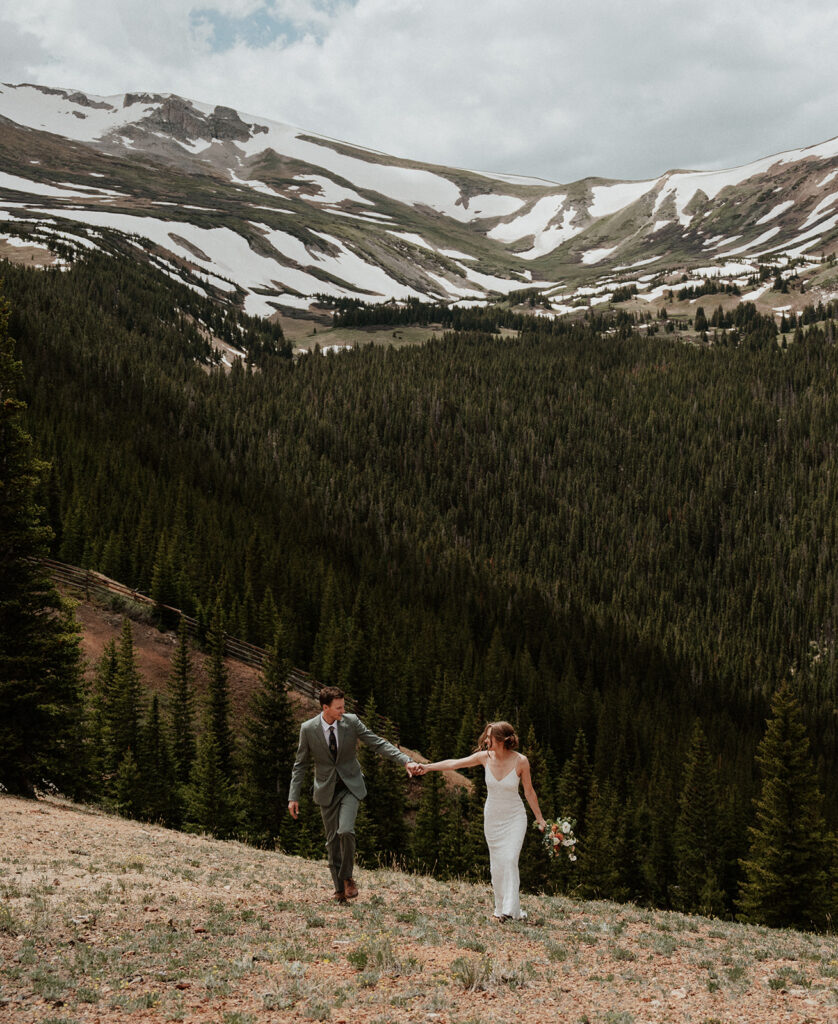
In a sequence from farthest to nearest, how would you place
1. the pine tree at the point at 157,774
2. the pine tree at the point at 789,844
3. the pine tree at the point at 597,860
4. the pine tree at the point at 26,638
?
the pine tree at the point at 597,860 < the pine tree at the point at 157,774 < the pine tree at the point at 789,844 < the pine tree at the point at 26,638

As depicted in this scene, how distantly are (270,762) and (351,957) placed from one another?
38603 mm

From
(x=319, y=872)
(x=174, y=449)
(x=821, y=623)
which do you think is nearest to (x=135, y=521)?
(x=174, y=449)

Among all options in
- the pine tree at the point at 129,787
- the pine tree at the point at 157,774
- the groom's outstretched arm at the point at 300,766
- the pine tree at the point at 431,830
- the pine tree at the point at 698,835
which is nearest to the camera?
the groom's outstretched arm at the point at 300,766

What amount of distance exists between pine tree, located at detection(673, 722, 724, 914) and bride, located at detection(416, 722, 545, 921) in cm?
5115

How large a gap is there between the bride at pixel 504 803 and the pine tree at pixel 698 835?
5115cm

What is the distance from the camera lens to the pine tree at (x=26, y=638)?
894 inches

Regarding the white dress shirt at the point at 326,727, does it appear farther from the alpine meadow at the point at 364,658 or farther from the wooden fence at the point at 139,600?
→ the wooden fence at the point at 139,600

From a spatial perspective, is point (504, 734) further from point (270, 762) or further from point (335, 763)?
point (270, 762)

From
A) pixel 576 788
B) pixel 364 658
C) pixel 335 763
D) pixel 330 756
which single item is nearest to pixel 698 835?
pixel 576 788

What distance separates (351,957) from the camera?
31.2ft

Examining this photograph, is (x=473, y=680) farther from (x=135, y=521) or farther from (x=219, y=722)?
(x=219, y=722)

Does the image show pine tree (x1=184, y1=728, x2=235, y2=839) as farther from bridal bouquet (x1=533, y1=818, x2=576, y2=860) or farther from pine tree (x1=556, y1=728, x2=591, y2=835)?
bridal bouquet (x1=533, y1=818, x2=576, y2=860)

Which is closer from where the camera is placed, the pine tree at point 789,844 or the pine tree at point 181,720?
the pine tree at point 789,844

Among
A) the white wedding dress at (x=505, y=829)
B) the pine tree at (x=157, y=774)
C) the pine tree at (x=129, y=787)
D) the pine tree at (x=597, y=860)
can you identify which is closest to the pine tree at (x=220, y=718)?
the pine tree at (x=157, y=774)
